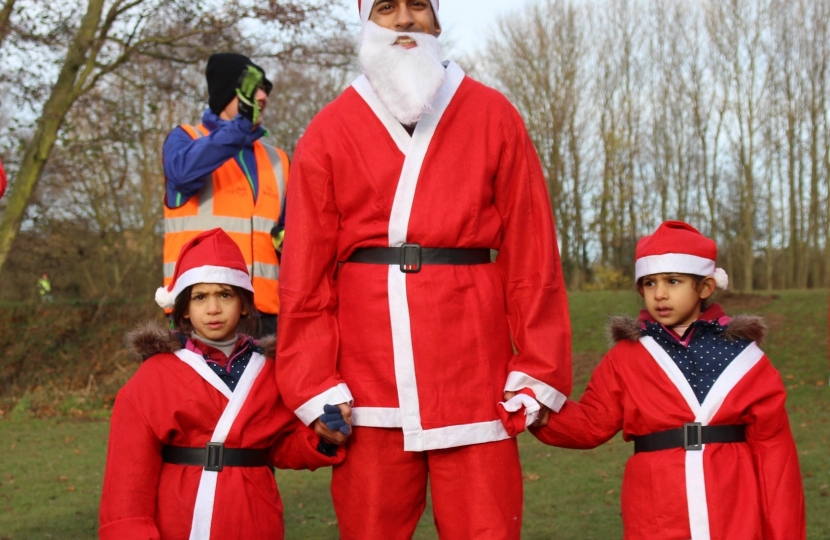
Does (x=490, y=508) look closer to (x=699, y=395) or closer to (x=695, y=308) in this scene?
(x=699, y=395)

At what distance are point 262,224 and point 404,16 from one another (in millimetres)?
1497

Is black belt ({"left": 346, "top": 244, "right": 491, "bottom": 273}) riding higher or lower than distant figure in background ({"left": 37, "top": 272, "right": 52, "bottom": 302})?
lower

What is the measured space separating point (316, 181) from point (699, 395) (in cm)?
150

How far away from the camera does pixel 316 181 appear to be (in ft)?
10.8

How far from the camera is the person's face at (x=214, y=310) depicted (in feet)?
11.8

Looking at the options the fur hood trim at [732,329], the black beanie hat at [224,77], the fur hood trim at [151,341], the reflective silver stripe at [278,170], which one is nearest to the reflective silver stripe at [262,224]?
the reflective silver stripe at [278,170]

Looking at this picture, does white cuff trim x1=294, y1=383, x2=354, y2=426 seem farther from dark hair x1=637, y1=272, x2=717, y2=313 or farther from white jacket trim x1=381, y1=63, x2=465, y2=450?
dark hair x1=637, y1=272, x2=717, y2=313

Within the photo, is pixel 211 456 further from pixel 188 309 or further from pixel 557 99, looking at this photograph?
pixel 557 99

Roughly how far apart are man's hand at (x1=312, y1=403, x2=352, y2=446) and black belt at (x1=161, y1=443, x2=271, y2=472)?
0.36 metres

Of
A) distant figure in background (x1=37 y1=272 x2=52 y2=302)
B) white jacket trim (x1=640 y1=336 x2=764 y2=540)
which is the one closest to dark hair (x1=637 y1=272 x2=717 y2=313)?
white jacket trim (x1=640 y1=336 x2=764 y2=540)

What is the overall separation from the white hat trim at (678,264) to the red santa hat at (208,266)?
147 cm

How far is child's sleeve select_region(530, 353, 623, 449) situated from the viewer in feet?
11.2

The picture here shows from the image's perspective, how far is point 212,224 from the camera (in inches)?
176

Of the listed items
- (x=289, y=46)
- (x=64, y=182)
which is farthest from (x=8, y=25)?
(x=64, y=182)
